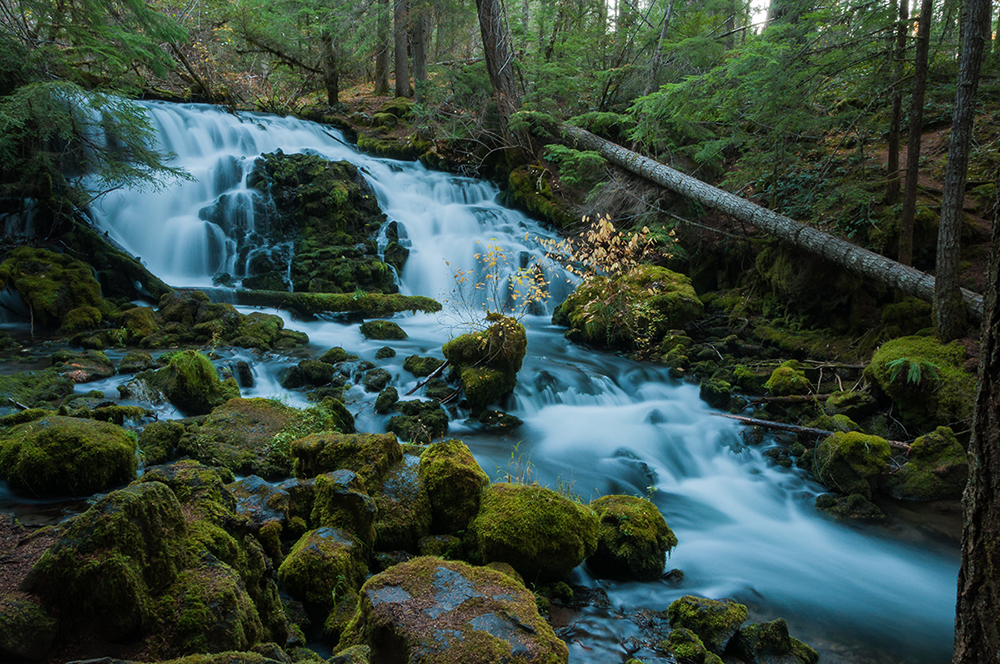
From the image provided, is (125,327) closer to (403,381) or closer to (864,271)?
(403,381)

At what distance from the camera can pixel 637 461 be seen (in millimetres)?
7293

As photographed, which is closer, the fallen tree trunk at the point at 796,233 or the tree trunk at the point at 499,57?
the fallen tree trunk at the point at 796,233

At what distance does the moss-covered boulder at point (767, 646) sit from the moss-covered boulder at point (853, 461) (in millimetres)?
3267

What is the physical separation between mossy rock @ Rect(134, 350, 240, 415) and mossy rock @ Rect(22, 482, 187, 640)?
4496 millimetres

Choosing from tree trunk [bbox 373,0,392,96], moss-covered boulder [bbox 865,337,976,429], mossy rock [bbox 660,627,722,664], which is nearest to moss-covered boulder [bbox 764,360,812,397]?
moss-covered boulder [bbox 865,337,976,429]

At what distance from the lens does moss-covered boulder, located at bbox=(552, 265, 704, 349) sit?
10258 millimetres

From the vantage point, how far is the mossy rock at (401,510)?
4152mm

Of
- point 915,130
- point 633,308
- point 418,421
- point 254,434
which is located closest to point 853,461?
point 633,308

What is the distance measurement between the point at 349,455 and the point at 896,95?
9890mm

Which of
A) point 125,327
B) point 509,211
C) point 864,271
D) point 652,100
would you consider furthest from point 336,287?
point 864,271

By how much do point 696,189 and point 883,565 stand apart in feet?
27.4

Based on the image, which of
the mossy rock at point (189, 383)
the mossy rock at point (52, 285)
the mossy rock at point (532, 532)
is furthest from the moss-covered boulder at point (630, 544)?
the mossy rock at point (52, 285)

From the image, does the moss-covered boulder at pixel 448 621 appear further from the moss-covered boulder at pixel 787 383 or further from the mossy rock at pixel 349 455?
the moss-covered boulder at pixel 787 383

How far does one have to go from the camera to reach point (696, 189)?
465 inches
